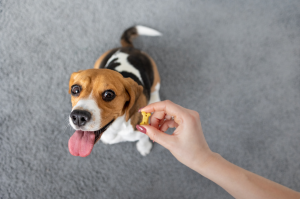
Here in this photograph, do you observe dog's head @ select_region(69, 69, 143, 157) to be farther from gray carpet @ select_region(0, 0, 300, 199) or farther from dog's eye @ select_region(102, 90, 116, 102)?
gray carpet @ select_region(0, 0, 300, 199)

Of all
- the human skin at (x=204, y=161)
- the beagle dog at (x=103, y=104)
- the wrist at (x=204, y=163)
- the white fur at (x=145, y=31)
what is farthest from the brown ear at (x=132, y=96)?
the white fur at (x=145, y=31)

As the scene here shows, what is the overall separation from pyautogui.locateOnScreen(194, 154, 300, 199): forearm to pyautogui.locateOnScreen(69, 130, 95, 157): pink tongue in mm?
786

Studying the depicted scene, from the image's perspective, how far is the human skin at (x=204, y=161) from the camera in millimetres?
1165

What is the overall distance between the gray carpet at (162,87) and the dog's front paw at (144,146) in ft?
0.24

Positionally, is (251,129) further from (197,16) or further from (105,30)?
(105,30)

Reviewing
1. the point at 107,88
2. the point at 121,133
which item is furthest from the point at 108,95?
the point at 121,133

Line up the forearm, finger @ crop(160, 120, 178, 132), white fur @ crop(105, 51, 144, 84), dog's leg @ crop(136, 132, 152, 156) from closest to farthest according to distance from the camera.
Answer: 1. the forearm
2. finger @ crop(160, 120, 178, 132)
3. white fur @ crop(105, 51, 144, 84)
4. dog's leg @ crop(136, 132, 152, 156)

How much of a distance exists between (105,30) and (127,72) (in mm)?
1139

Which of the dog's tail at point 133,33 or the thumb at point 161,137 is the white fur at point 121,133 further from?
the dog's tail at point 133,33

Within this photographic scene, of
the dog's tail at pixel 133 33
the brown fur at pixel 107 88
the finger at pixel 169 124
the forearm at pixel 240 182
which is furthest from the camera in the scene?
the dog's tail at pixel 133 33

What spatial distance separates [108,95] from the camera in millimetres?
1318

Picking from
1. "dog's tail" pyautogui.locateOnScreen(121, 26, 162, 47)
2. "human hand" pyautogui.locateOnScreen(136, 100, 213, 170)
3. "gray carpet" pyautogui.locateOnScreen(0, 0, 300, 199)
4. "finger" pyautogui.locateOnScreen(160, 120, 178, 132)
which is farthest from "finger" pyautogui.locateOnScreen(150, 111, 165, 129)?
"dog's tail" pyautogui.locateOnScreen(121, 26, 162, 47)

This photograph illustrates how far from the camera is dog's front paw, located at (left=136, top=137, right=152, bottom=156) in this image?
6.85ft

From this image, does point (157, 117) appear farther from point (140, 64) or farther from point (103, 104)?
point (140, 64)
